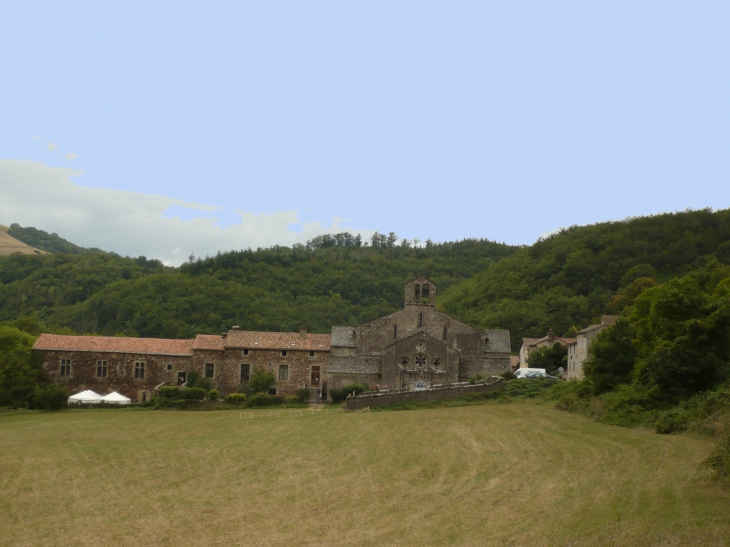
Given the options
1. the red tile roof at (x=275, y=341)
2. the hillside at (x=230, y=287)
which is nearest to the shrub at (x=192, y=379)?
the red tile roof at (x=275, y=341)

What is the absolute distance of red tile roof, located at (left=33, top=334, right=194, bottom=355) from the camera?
52.1m

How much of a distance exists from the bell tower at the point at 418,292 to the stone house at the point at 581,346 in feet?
38.1

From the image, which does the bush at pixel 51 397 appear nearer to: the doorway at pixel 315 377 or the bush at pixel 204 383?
the bush at pixel 204 383

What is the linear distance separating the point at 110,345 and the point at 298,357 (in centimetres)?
1359

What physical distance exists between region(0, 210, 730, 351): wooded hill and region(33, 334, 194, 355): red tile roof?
1314 inches

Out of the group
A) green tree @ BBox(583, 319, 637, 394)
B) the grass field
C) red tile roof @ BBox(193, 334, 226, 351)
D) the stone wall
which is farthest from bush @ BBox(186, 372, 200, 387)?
green tree @ BBox(583, 319, 637, 394)

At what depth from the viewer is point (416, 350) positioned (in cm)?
5244

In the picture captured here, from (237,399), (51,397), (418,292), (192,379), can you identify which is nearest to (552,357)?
(418,292)

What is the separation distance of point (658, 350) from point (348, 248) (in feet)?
394

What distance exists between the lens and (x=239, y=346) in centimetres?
5409

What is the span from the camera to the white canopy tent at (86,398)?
47406 millimetres

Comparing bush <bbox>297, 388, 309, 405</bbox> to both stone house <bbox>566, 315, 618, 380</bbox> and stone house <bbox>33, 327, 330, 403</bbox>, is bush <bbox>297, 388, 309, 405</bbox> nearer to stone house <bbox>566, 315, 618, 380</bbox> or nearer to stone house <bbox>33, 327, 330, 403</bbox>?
stone house <bbox>33, 327, 330, 403</bbox>

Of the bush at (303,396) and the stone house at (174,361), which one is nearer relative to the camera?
the bush at (303,396)

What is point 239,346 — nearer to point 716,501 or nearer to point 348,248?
point 716,501
